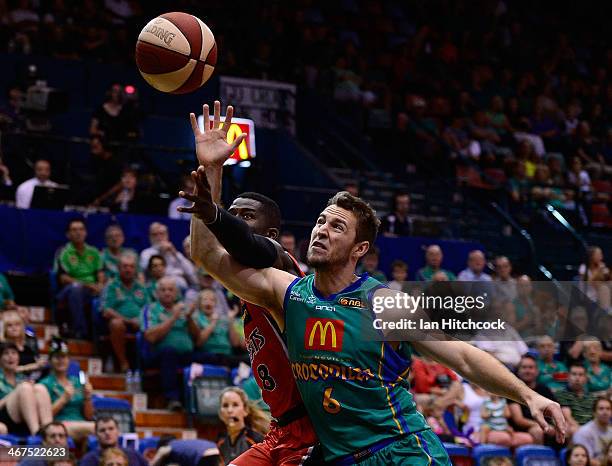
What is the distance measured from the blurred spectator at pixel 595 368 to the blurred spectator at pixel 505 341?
71cm

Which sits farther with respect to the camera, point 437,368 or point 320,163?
point 320,163

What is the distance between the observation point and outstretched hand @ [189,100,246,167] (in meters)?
5.15

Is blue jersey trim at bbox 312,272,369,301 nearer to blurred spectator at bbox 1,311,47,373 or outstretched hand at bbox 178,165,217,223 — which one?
outstretched hand at bbox 178,165,217,223

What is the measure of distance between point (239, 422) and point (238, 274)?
14.0ft

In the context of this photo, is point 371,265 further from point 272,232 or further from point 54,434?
point 272,232

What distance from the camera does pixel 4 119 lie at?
13.4m

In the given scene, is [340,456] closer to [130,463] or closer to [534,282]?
[130,463]

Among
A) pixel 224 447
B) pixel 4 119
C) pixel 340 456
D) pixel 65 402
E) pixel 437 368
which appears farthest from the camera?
pixel 4 119

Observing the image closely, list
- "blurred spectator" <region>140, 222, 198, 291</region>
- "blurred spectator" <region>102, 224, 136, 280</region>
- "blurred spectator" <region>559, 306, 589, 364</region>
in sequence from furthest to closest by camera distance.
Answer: "blurred spectator" <region>559, 306, 589, 364</region>, "blurred spectator" <region>140, 222, 198, 291</region>, "blurred spectator" <region>102, 224, 136, 280</region>

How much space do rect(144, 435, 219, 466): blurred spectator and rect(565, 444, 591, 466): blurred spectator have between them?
3.54m

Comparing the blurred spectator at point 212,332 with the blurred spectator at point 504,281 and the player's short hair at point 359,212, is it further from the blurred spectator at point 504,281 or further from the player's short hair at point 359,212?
the player's short hair at point 359,212

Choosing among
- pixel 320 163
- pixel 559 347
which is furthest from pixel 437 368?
pixel 320 163

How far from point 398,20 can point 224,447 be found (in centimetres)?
1309

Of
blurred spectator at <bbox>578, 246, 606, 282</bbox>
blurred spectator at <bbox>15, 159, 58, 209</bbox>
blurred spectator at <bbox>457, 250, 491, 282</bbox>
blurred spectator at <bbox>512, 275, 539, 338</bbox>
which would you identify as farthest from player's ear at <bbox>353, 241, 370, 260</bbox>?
blurred spectator at <bbox>578, 246, 606, 282</bbox>
